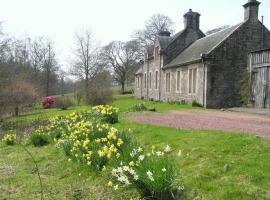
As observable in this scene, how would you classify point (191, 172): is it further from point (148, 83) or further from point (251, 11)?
point (148, 83)

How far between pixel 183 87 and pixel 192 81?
230 cm

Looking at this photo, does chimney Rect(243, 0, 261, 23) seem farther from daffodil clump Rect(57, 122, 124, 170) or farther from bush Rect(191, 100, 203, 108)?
daffodil clump Rect(57, 122, 124, 170)

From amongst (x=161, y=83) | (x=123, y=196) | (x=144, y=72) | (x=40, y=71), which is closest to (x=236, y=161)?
(x=123, y=196)

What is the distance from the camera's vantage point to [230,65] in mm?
24250

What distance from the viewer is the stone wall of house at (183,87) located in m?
24.8

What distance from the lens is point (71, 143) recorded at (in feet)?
28.9

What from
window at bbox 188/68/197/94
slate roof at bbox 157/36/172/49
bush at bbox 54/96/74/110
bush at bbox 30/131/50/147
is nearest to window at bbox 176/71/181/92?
window at bbox 188/68/197/94

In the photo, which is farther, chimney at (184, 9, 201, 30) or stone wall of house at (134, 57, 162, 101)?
stone wall of house at (134, 57, 162, 101)

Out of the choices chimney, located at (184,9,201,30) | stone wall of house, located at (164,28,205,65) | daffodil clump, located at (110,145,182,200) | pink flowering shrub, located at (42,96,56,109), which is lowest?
pink flowering shrub, located at (42,96,56,109)

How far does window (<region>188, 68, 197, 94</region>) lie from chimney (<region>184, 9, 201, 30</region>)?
9415mm

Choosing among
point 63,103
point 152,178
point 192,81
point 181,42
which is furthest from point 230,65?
point 152,178

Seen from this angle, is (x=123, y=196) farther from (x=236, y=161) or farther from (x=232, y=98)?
(x=232, y=98)

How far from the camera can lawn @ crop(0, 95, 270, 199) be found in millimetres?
5492

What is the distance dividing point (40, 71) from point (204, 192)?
59.4 meters
